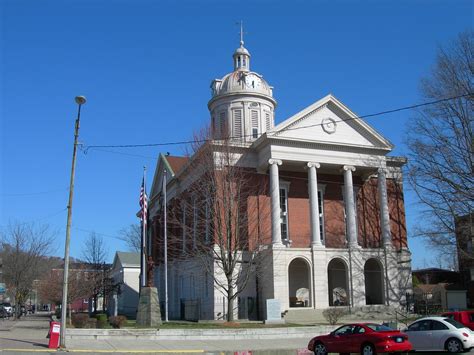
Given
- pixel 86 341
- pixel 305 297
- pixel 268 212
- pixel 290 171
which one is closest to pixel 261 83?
pixel 290 171

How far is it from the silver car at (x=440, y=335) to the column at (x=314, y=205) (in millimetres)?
20583

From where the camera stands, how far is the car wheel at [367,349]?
18844 mm

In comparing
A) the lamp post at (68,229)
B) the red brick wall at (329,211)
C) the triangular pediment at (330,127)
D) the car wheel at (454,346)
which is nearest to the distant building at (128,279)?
the red brick wall at (329,211)

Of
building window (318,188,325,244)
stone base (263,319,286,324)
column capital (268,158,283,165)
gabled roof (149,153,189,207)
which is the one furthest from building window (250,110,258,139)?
stone base (263,319,286,324)

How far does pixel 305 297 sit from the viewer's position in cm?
4594

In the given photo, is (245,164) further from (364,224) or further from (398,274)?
(398,274)

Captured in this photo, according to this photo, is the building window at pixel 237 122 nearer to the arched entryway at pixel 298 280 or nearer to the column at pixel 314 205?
the column at pixel 314 205

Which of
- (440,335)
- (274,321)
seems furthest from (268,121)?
(440,335)

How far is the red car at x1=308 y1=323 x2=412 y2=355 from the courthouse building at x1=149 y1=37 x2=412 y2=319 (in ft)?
61.0

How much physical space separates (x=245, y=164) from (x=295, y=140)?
4.56m

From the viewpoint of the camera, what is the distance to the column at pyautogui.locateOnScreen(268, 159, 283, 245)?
133 ft

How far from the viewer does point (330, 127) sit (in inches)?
1745

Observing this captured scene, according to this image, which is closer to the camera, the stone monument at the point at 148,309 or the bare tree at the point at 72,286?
the stone monument at the point at 148,309

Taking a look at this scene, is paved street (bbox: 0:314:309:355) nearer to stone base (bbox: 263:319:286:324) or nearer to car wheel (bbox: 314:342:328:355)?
car wheel (bbox: 314:342:328:355)
